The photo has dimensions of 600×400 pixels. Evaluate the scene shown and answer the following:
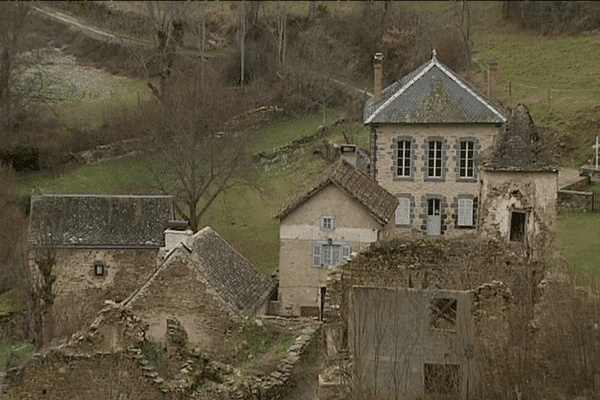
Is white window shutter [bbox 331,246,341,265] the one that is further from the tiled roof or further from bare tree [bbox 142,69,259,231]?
bare tree [bbox 142,69,259,231]

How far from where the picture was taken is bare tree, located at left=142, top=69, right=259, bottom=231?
40.8m

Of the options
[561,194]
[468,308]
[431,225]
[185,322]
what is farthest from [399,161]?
[468,308]

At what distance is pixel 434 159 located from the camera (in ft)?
123

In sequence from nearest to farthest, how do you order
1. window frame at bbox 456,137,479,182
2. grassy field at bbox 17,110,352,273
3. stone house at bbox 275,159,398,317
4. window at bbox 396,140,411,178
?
stone house at bbox 275,159,398,317
window frame at bbox 456,137,479,182
window at bbox 396,140,411,178
grassy field at bbox 17,110,352,273

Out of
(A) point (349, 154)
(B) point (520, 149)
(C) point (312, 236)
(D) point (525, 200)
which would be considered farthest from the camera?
(A) point (349, 154)

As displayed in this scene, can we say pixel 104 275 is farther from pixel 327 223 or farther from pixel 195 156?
pixel 327 223

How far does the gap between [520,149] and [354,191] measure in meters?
5.62

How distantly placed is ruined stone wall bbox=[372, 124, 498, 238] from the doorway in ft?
0.52

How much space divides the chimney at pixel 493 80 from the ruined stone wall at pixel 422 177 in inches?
89.8

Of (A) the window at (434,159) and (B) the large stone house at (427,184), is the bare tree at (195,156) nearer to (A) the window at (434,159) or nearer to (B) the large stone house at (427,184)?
(B) the large stone house at (427,184)

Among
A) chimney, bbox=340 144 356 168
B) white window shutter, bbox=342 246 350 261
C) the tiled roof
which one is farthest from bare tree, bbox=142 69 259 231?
the tiled roof

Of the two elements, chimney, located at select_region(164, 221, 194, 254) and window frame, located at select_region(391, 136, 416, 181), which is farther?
window frame, located at select_region(391, 136, 416, 181)

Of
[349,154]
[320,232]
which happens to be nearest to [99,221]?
[320,232]

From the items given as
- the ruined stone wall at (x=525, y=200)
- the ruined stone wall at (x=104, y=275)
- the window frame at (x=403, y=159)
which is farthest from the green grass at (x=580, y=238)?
the ruined stone wall at (x=104, y=275)
